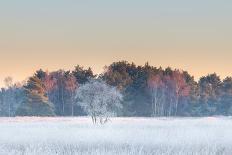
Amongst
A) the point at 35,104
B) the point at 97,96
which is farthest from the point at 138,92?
the point at 97,96

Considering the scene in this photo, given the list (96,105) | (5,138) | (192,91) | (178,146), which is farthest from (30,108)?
(178,146)

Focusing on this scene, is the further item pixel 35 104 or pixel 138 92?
pixel 138 92

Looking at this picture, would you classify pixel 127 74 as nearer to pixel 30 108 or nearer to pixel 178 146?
pixel 30 108

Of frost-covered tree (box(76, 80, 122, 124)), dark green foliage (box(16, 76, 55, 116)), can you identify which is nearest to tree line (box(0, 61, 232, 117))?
dark green foliage (box(16, 76, 55, 116))

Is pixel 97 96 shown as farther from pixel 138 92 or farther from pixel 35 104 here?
pixel 138 92

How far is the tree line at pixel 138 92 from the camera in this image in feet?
268

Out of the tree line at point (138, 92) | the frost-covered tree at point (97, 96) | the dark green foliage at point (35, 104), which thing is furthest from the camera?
the tree line at point (138, 92)

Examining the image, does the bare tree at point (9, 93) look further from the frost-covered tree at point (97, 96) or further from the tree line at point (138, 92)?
the frost-covered tree at point (97, 96)

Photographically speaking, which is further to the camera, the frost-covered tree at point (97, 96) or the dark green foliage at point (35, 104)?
the dark green foliage at point (35, 104)

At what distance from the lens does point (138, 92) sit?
88875 millimetres

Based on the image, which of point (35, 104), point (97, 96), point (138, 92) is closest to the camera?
point (97, 96)

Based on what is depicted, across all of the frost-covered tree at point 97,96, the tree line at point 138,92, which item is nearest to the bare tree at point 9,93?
the tree line at point 138,92

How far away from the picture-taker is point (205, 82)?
95438mm

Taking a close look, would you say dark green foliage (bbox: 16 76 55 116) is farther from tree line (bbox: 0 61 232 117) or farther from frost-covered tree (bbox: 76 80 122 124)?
frost-covered tree (bbox: 76 80 122 124)
